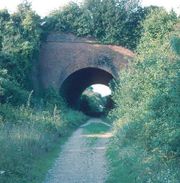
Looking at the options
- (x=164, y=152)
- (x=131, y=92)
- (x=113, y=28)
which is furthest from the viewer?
(x=113, y=28)

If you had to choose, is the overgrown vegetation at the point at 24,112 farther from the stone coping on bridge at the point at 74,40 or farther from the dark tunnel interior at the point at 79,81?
the dark tunnel interior at the point at 79,81

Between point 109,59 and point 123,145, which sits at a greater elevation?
point 109,59

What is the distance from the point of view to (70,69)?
33531 mm

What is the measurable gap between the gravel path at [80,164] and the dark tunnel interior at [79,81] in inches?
618

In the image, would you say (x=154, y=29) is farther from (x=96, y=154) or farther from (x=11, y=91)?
(x=96, y=154)

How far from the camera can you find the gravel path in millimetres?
12352

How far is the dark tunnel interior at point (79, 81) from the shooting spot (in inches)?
1425

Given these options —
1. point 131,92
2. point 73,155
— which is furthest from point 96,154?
point 131,92

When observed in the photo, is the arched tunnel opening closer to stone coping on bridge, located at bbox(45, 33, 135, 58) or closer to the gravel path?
stone coping on bridge, located at bbox(45, 33, 135, 58)

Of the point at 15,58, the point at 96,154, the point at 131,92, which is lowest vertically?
the point at 96,154

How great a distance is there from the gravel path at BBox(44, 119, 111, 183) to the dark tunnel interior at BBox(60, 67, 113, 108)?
15709 millimetres

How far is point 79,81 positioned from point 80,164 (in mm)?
26296

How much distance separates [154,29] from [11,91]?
870cm

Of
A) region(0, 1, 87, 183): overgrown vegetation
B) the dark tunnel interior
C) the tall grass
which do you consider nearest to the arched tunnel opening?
the dark tunnel interior
